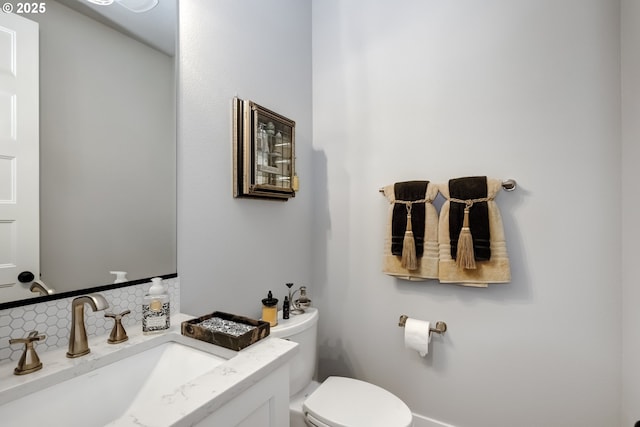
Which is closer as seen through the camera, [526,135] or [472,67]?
[526,135]

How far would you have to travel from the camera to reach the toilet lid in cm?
110

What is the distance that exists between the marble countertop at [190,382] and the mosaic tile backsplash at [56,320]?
2 cm

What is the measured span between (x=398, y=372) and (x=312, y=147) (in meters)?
1.39

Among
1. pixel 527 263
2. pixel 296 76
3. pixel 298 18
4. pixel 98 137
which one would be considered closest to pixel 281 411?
pixel 98 137

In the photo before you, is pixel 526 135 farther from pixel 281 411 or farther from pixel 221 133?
pixel 281 411

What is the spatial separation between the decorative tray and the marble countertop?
2 centimetres

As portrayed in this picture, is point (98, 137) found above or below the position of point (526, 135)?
below

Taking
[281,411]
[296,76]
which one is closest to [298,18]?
[296,76]

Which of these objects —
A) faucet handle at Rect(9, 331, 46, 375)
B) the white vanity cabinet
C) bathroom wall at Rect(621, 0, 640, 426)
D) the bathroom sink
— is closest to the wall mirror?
faucet handle at Rect(9, 331, 46, 375)

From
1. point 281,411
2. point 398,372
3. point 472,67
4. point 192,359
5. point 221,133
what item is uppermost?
point 472,67

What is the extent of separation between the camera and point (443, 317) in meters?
1.45

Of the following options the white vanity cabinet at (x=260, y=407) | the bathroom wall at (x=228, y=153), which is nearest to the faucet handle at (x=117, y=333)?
the bathroom wall at (x=228, y=153)

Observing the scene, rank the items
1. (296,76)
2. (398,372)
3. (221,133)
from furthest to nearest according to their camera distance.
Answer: (296,76), (398,372), (221,133)

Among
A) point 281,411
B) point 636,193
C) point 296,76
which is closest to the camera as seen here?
point 281,411
